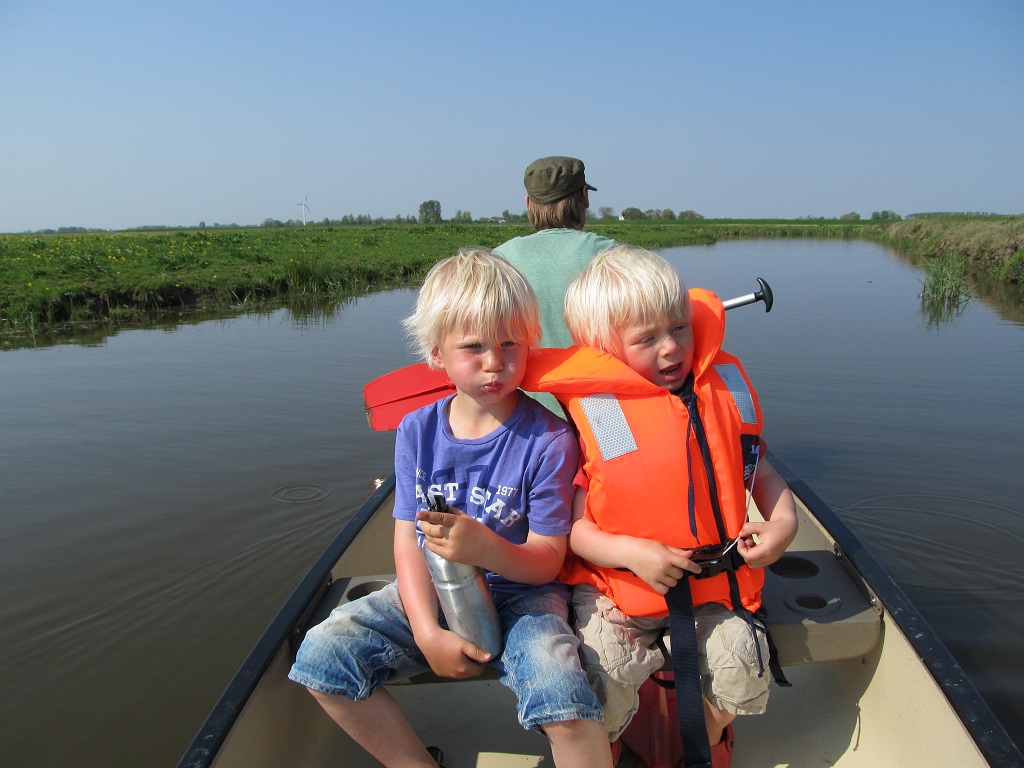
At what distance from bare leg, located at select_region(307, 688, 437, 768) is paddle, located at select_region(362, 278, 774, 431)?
93 cm

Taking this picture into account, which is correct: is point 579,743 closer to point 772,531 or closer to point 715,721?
point 715,721

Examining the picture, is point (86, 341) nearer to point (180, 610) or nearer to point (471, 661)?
point (180, 610)

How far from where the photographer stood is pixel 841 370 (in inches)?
311

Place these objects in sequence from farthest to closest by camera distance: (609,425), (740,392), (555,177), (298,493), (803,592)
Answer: (298,493) → (555,177) → (803,592) → (740,392) → (609,425)

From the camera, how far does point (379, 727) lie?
179 cm

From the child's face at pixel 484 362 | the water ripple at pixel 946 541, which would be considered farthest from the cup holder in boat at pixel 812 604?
the water ripple at pixel 946 541

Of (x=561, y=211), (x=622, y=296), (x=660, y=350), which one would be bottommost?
(x=660, y=350)

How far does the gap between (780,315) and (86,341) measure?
941 centimetres

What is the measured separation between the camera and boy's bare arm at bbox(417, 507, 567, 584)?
5.09ft

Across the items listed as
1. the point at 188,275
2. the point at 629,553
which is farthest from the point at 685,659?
the point at 188,275

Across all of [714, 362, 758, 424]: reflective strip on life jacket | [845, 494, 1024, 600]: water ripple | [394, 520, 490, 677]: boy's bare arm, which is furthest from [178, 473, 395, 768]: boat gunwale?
[845, 494, 1024, 600]: water ripple

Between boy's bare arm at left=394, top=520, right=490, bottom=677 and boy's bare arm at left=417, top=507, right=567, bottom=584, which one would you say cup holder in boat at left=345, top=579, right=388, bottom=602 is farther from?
boy's bare arm at left=417, top=507, right=567, bottom=584

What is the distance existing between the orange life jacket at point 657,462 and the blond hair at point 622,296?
0.30 feet

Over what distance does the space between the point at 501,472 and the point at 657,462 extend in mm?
367
